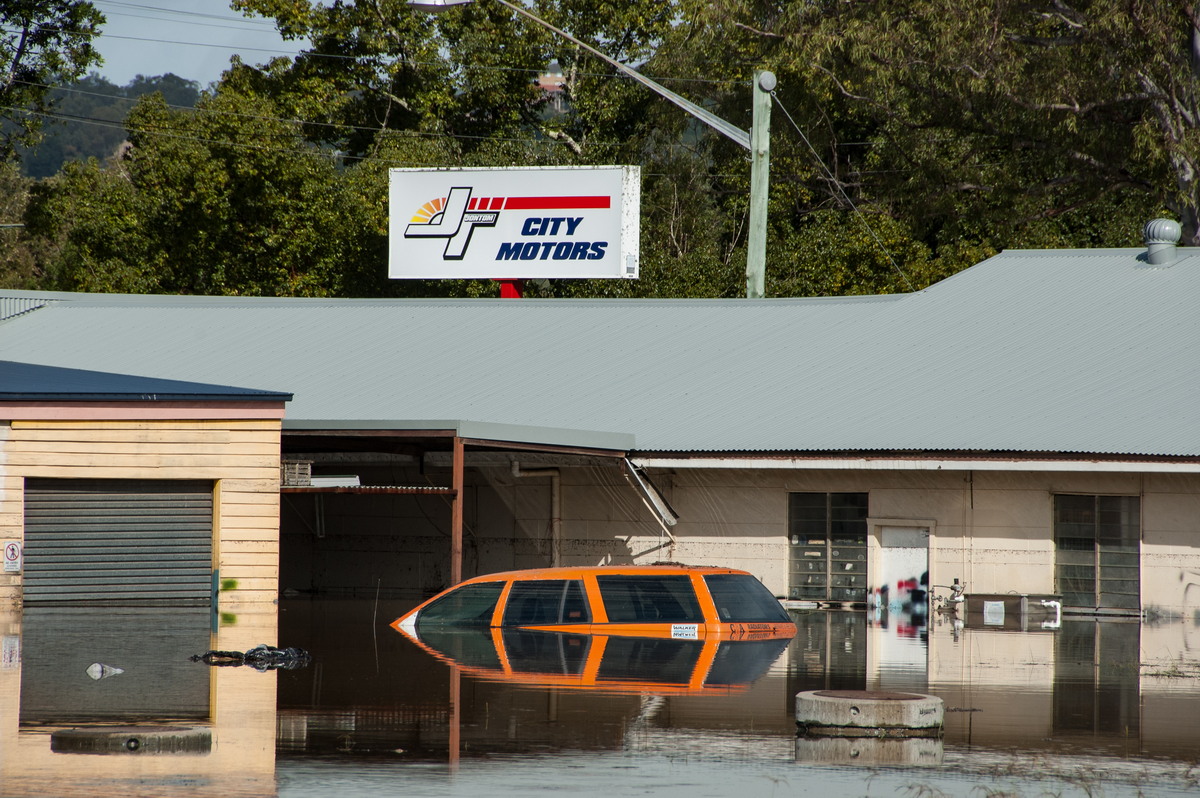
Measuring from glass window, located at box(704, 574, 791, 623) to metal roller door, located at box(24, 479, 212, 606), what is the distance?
8.26m

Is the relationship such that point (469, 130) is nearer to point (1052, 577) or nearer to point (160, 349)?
point (160, 349)

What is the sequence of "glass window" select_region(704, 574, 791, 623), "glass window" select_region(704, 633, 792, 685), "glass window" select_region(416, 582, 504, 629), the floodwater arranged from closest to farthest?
the floodwater
"glass window" select_region(704, 633, 792, 685)
"glass window" select_region(704, 574, 791, 623)
"glass window" select_region(416, 582, 504, 629)

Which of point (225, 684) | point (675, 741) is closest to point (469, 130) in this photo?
point (225, 684)

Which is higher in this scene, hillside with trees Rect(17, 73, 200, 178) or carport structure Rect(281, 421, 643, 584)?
hillside with trees Rect(17, 73, 200, 178)

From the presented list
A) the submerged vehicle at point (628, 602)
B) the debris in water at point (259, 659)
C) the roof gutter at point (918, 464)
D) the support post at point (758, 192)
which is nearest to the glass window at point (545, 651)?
the submerged vehicle at point (628, 602)

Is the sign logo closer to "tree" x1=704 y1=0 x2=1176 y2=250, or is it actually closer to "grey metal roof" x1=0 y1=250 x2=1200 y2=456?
"grey metal roof" x1=0 y1=250 x2=1200 y2=456

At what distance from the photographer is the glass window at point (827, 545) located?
2406 centimetres

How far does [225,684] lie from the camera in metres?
14.5

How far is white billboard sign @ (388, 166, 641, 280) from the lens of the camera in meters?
35.0

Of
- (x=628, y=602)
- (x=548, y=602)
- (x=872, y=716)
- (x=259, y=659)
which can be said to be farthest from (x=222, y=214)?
(x=872, y=716)

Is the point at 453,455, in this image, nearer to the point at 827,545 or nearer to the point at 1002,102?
the point at 827,545

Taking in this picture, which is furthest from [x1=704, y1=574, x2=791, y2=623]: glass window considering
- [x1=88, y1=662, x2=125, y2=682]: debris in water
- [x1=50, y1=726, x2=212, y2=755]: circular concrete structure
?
[x1=50, y1=726, x2=212, y2=755]: circular concrete structure

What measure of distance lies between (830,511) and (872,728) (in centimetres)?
1266

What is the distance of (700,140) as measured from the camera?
4756 cm
